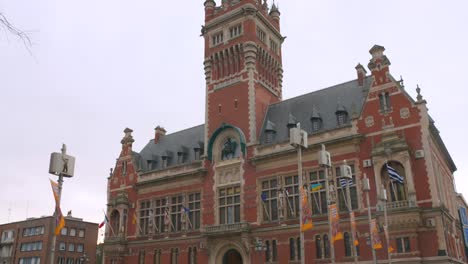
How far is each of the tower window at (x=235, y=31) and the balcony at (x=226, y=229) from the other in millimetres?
23208

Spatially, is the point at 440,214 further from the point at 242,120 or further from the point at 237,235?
the point at 242,120

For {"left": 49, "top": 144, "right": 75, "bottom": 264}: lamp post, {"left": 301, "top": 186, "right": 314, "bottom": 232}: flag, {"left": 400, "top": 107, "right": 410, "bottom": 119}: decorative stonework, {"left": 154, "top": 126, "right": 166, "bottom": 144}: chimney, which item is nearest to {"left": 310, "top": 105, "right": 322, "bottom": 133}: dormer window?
{"left": 400, "top": 107, "right": 410, "bottom": 119}: decorative stonework

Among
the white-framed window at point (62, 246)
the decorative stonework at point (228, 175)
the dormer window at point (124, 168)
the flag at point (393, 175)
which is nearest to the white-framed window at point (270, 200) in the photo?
the decorative stonework at point (228, 175)

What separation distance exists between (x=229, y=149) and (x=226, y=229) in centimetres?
923

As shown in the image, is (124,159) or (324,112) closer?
(324,112)

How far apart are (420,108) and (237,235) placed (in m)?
21.6

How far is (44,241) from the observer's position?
292 ft

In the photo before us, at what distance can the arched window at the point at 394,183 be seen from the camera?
124ft

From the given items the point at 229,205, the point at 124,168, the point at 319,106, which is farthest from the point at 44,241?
the point at 319,106

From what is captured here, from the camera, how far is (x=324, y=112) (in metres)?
47.2

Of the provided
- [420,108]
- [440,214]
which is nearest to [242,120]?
[420,108]

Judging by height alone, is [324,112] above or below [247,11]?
below

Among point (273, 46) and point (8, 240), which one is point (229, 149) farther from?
point (8, 240)

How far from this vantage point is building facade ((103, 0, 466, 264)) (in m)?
37.7
